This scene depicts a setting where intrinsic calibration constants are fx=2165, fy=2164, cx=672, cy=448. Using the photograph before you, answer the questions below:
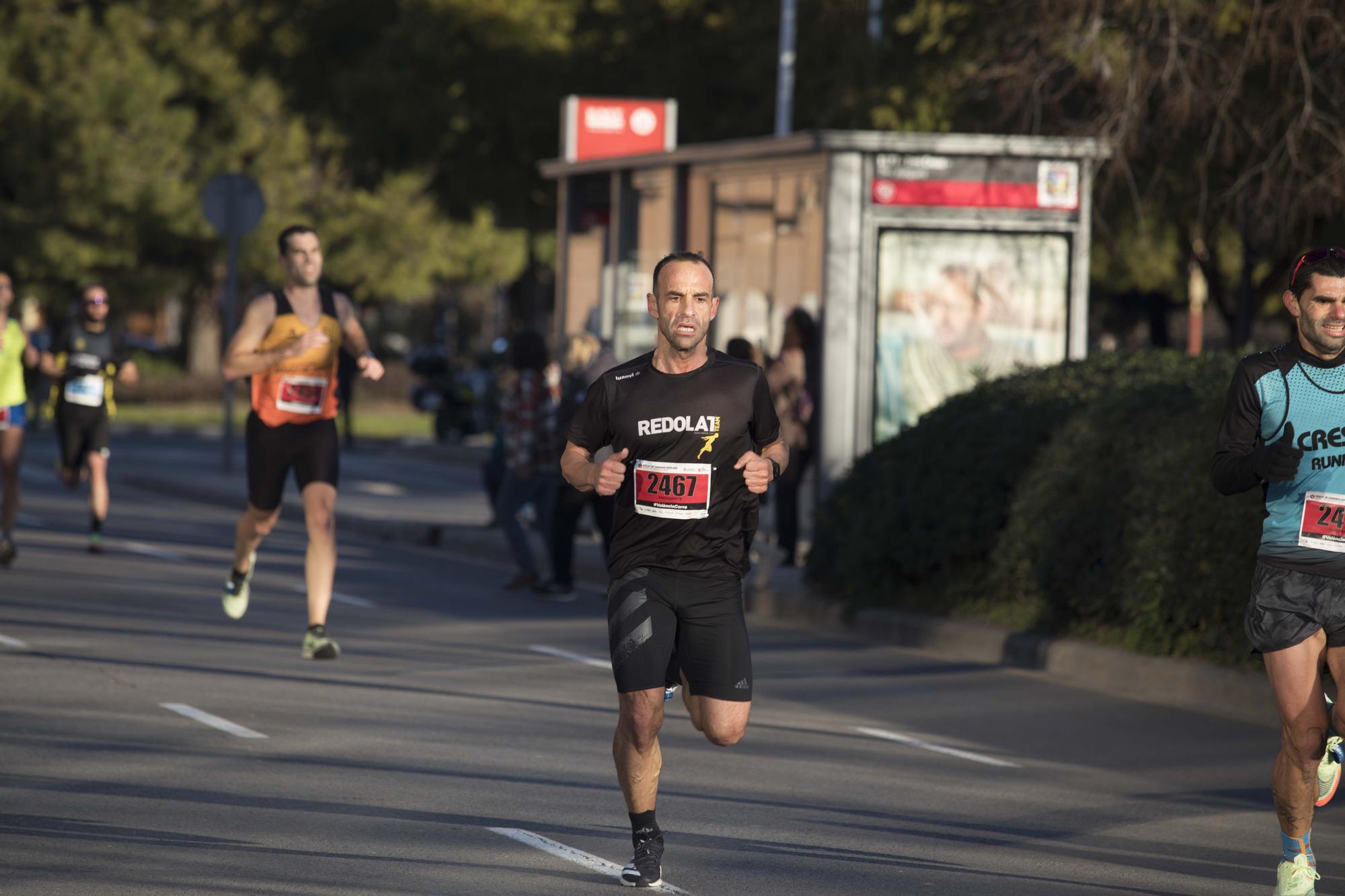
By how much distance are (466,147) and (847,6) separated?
37.4 ft

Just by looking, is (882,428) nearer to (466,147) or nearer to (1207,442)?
(1207,442)

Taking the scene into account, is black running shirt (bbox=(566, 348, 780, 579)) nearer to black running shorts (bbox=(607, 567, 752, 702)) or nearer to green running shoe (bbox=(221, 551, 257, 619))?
black running shorts (bbox=(607, 567, 752, 702))

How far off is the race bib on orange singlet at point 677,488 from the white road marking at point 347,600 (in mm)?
7721

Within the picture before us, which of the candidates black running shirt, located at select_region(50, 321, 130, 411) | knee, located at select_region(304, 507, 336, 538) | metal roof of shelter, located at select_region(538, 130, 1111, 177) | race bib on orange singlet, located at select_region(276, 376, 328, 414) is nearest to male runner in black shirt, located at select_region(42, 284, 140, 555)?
black running shirt, located at select_region(50, 321, 130, 411)

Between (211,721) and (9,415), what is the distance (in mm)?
6572

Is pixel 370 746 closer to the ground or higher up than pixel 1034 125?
closer to the ground

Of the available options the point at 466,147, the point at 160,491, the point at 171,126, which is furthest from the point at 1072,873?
the point at 171,126

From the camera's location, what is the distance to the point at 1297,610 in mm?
6199

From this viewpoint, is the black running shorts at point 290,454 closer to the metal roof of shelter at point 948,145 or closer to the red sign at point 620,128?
the metal roof of shelter at point 948,145

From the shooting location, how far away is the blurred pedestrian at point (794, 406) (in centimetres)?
1538

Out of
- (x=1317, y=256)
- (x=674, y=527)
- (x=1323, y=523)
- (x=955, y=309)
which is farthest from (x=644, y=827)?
(x=955, y=309)

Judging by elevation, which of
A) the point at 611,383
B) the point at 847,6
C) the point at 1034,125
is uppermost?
the point at 847,6

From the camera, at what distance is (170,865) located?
6500 millimetres

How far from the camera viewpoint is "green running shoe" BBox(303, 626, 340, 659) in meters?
11.0
